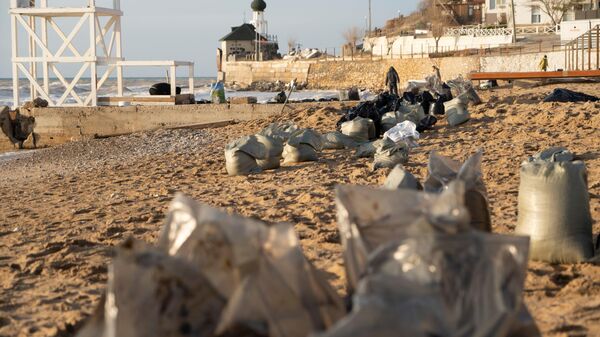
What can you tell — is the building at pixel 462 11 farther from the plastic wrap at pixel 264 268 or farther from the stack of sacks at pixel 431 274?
the plastic wrap at pixel 264 268

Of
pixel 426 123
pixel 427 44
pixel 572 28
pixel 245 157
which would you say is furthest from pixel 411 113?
pixel 427 44

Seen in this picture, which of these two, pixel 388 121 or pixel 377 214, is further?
pixel 388 121

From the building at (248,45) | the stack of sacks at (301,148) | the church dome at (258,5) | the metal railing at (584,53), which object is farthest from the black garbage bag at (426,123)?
the church dome at (258,5)

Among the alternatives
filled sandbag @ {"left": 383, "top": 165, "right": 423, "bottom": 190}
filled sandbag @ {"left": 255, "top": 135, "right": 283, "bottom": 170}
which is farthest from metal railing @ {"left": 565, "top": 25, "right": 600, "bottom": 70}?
filled sandbag @ {"left": 383, "top": 165, "right": 423, "bottom": 190}

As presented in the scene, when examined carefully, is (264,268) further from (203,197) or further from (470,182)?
(203,197)

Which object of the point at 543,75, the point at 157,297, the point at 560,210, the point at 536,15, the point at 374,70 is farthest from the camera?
the point at 536,15

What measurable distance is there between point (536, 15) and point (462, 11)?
46.2 feet

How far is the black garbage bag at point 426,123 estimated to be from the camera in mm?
12703

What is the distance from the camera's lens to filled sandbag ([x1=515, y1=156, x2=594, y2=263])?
482 centimetres

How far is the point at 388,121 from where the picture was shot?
12.5 meters

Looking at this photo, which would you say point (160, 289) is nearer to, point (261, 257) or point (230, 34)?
point (261, 257)

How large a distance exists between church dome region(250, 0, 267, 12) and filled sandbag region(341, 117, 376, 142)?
73.3m

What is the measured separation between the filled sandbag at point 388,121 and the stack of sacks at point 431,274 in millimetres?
9748

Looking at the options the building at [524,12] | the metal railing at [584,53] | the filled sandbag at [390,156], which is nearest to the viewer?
the filled sandbag at [390,156]
